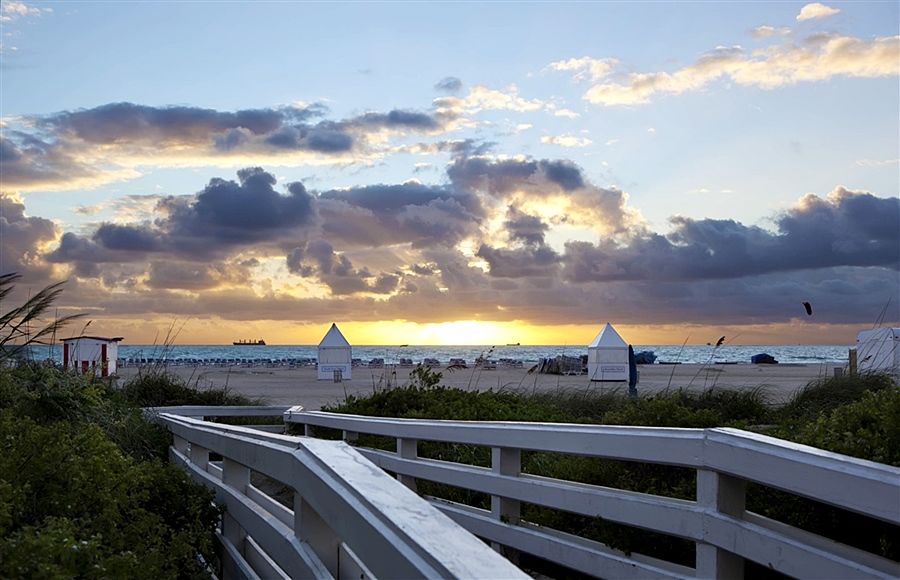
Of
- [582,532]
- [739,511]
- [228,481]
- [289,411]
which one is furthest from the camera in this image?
[289,411]

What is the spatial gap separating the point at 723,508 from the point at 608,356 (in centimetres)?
2496

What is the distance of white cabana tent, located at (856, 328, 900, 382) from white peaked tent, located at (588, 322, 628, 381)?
10.0m

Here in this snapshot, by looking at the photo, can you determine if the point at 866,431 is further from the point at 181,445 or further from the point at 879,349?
the point at 879,349

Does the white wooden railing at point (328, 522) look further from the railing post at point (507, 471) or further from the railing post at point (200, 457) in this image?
the railing post at point (507, 471)

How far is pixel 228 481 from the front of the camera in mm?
5227

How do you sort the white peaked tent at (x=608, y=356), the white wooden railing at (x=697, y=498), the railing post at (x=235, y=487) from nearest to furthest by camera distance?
the white wooden railing at (x=697, y=498), the railing post at (x=235, y=487), the white peaked tent at (x=608, y=356)

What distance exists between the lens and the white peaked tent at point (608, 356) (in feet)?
92.5

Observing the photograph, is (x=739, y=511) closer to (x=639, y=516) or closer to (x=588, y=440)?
(x=639, y=516)

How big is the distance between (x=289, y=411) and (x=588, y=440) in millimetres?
7173

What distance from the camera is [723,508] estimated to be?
365 cm

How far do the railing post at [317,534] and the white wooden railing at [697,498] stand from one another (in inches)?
56.3

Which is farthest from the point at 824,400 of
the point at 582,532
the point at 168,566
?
the point at 168,566

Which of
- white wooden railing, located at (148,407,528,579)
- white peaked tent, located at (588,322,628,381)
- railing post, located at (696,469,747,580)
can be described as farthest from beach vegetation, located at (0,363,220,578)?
white peaked tent, located at (588,322,628,381)

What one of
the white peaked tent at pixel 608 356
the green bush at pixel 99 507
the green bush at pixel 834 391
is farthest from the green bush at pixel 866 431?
the white peaked tent at pixel 608 356
